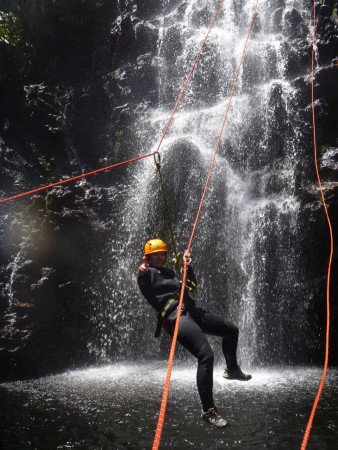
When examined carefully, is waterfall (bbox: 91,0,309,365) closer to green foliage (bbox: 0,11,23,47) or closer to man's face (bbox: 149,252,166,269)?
green foliage (bbox: 0,11,23,47)

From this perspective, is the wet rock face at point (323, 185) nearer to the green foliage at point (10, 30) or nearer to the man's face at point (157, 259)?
the man's face at point (157, 259)

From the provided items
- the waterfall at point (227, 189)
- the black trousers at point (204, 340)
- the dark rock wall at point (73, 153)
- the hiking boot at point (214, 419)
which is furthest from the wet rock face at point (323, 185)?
the hiking boot at point (214, 419)

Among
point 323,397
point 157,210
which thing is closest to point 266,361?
point 323,397

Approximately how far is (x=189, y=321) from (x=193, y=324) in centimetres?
6

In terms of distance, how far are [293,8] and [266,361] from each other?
39.0ft

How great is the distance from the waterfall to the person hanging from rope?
17.7 ft

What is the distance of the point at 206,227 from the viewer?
11.7m

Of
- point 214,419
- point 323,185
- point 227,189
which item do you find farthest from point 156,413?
point 323,185

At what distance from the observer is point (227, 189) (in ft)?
39.9

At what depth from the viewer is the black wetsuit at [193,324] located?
480 centimetres

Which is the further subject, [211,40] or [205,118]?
[211,40]

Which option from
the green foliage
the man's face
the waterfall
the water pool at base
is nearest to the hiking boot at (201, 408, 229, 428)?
the water pool at base

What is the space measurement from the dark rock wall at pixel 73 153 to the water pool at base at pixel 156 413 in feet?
6.59

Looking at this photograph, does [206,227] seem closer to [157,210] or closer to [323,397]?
[157,210]
